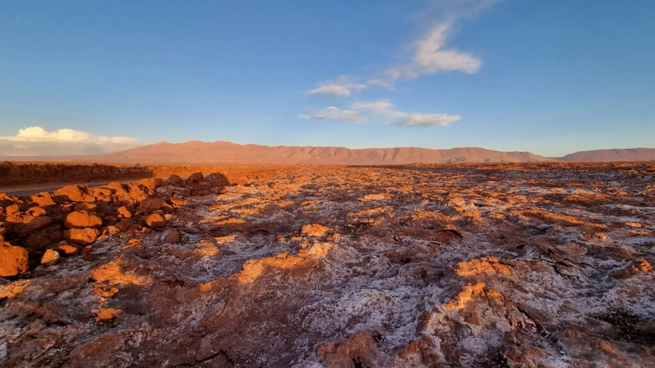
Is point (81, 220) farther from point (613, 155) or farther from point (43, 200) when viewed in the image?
point (613, 155)

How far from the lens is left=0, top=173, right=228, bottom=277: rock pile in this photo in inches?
156

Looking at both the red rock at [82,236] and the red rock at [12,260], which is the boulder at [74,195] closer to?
the red rock at [82,236]

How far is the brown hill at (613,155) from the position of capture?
356ft

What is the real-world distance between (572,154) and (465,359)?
16536 cm

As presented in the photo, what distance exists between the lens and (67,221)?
194 inches

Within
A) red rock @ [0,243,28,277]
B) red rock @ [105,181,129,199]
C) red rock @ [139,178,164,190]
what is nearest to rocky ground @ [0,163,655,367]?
red rock @ [0,243,28,277]

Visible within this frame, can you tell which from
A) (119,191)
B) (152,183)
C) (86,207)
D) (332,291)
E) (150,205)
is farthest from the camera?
(152,183)

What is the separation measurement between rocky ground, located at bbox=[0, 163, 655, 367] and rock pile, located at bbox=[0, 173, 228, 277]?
0.10 ft

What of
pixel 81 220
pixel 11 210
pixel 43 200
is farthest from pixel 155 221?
pixel 43 200

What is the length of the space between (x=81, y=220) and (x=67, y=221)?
0.57 feet

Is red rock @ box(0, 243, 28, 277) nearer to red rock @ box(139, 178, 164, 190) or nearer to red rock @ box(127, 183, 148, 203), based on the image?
red rock @ box(127, 183, 148, 203)

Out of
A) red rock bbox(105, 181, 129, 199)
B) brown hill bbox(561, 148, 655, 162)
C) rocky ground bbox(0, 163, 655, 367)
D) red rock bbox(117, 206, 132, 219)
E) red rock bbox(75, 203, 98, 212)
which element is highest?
brown hill bbox(561, 148, 655, 162)

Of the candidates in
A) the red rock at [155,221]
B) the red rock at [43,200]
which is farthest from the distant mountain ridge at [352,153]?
the red rock at [155,221]

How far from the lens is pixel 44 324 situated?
2551mm
